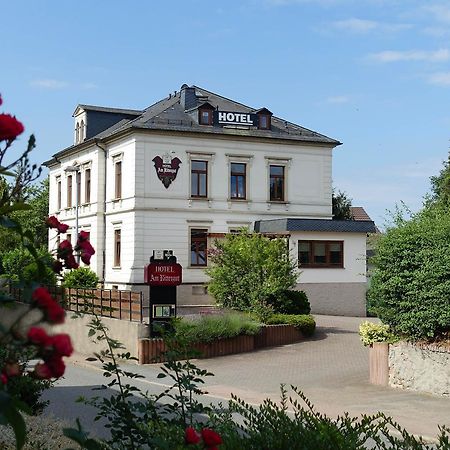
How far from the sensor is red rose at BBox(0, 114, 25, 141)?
275 cm

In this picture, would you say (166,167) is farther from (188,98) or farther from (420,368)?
(420,368)

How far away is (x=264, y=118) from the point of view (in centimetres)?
4150

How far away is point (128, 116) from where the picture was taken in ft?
Result: 148

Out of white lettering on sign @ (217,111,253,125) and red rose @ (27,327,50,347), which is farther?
white lettering on sign @ (217,111,253,125)

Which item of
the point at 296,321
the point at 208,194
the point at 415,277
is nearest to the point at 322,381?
the point at 415,277

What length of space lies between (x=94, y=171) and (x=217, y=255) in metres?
17.6

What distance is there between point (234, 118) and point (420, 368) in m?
27.0

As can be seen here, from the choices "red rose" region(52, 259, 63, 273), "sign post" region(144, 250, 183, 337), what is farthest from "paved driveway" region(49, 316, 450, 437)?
"red rose" region(52, 259, 63, 273)

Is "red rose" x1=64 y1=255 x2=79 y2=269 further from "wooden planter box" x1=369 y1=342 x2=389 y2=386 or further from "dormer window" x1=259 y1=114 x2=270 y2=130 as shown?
"dormer window" x1=259 y1=114 x2=270 y2=130

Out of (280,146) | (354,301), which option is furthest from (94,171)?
(354,301)

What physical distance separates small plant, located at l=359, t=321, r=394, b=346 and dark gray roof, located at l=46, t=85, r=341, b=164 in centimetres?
2305

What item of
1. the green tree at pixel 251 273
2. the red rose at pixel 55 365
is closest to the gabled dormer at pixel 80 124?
the green tree at pixel 251 273

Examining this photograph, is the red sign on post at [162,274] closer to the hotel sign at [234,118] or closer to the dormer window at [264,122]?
the hotel sign at [234,118]

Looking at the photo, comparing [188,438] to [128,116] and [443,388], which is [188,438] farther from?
[128,116]
